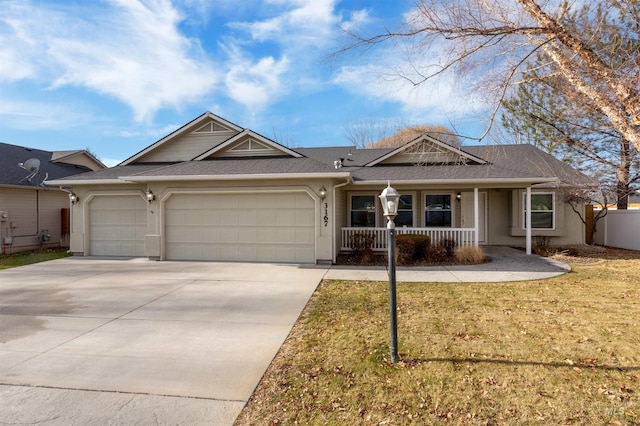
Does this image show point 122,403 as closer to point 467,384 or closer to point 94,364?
point 94,364

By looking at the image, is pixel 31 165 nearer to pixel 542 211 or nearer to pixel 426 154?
pixel 426 154

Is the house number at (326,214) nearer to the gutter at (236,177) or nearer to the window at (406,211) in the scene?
the gutter at (236,177)

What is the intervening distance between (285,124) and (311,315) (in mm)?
26242

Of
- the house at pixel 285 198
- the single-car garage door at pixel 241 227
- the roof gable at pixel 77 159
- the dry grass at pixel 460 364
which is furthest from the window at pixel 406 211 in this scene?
the roof gable at pixel 77 159

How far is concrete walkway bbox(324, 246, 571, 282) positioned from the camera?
7.82m

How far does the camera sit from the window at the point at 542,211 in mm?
13047

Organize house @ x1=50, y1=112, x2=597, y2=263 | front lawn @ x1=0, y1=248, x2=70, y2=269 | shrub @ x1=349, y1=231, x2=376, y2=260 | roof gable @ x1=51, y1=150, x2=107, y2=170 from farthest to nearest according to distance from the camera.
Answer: roof gable @ x1=51, y1=150, x2=107, y2=170 → shrub @ x1=349, y1=231, x2=376, y2=260 → front lawn @ x1=0, y1=248, x2=70, y2=269 → house @ x1=50, y1=112, x2=597, y2=263

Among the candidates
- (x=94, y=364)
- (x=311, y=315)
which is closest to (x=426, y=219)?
(x=311, y=315)

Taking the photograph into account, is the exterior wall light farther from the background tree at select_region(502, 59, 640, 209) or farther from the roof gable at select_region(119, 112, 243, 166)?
the background tree at select_region(502, 59, 640, 209)

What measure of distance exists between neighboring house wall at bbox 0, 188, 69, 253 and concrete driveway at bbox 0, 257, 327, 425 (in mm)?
6860

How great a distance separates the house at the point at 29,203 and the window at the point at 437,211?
15.0m

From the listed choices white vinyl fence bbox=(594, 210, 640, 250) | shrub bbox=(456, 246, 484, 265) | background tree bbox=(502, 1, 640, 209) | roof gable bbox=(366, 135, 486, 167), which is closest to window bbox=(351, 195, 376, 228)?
roof gable bbox=(366, 135, 486, 167)

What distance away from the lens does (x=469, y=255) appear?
391 inches

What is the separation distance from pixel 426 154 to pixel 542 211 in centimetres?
571
